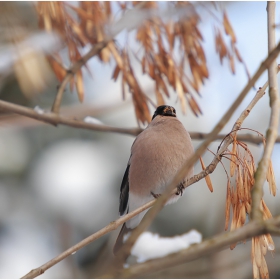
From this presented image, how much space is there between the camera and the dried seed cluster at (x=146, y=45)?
1.56 m

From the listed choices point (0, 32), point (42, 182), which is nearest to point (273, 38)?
point (0, 32)

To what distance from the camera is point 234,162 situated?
1005mm

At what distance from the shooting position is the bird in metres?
1.70

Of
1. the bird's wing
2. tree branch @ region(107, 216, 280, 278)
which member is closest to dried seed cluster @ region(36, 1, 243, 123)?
the bird's wing

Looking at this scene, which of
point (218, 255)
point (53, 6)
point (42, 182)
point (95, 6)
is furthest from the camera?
point (42, 182)

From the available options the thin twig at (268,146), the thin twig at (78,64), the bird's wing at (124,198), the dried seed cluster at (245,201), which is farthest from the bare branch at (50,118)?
the thin twig at (268,146)

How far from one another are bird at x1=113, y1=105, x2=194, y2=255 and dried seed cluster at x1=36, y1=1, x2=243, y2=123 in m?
0.19

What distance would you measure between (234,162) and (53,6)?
902 mm

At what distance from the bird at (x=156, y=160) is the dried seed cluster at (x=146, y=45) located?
0.64 ft

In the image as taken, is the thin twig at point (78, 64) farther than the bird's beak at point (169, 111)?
No

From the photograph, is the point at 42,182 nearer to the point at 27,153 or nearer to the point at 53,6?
the point at 27,153

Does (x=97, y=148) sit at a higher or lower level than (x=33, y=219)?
higher

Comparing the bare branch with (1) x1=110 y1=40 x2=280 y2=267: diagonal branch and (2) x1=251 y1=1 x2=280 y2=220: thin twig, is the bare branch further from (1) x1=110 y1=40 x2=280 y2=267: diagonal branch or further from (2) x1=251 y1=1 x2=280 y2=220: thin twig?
(1) x1=110 y1=40 x2=280 y2=267: diagonal branch

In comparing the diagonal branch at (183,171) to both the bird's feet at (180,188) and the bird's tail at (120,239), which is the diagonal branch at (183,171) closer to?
the bird's feet at (180,188)
